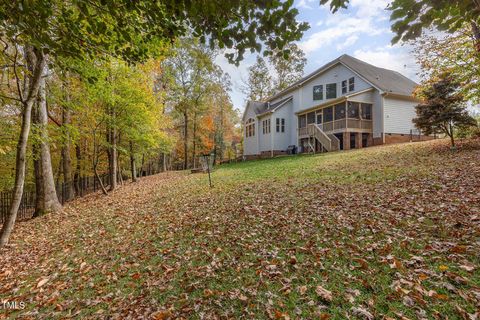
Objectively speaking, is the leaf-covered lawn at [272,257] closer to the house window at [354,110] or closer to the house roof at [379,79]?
the house window at [354,110]

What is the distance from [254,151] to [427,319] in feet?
83.9

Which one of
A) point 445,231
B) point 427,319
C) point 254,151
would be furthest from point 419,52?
point 254,151

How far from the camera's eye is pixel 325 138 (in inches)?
765

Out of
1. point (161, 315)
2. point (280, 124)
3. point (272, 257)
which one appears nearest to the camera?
point (161, 315)

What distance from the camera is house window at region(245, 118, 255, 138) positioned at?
2845cm

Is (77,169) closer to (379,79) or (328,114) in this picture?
(328,114)

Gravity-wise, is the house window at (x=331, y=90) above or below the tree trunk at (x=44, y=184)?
above

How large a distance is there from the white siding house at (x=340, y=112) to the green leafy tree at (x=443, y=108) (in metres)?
7.11

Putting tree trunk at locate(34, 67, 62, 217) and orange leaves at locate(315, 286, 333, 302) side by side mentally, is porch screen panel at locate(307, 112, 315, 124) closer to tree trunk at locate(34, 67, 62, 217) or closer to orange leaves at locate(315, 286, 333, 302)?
tree trunk at locate(34, 67, 62, 217)

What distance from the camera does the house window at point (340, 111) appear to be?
1994 centimetres

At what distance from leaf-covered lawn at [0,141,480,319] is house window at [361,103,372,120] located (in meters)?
12.7

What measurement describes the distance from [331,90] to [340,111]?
9.72 feet

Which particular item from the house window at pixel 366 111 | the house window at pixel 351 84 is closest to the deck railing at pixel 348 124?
the house window at pixel 366 111

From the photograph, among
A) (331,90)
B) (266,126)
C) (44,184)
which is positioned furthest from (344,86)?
(44,184)
